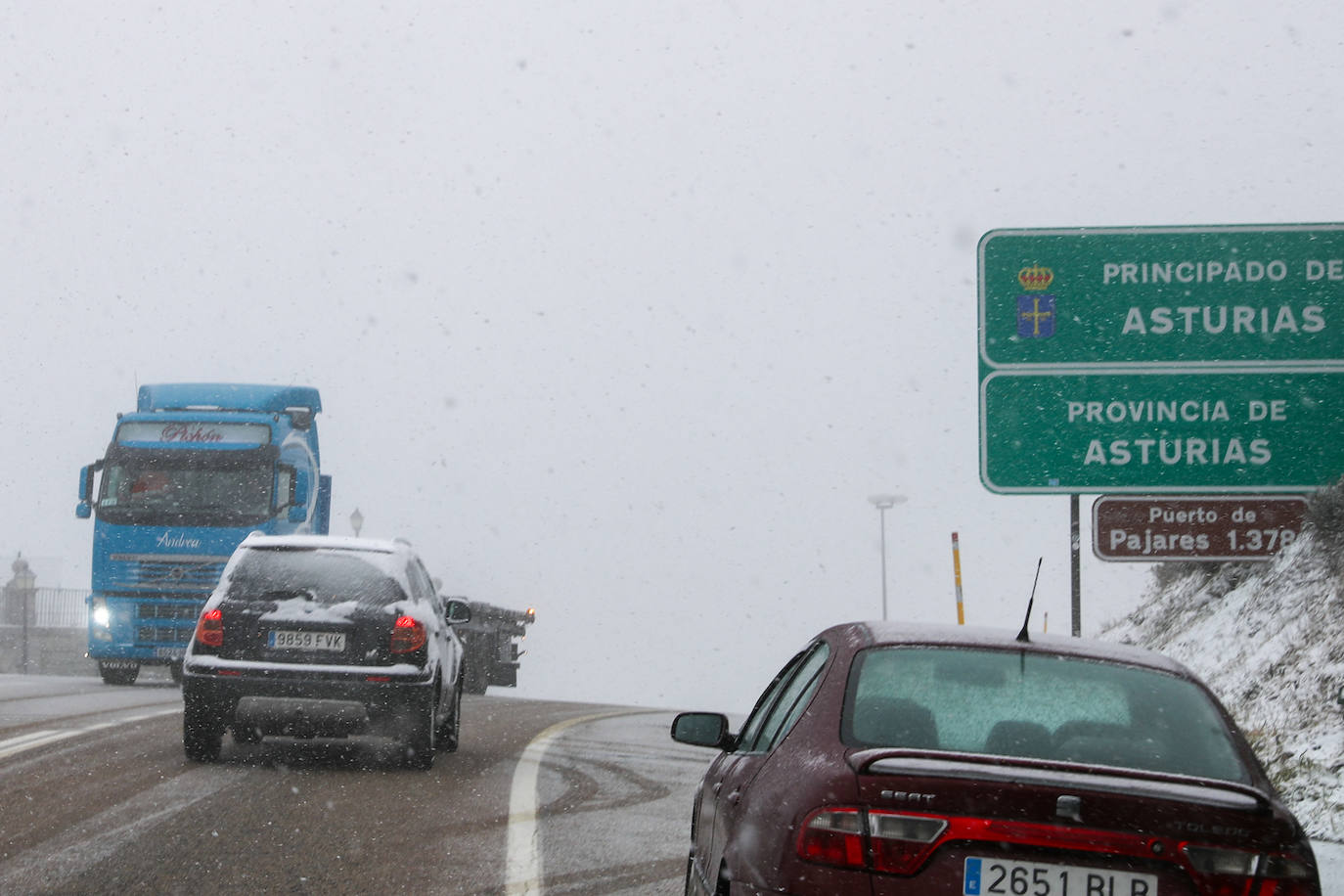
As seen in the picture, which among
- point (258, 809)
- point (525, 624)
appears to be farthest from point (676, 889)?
point (525, 624)

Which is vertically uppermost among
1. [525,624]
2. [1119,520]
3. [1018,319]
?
[1018,319]

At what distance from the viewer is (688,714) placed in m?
6.04

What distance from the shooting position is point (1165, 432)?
546 inches

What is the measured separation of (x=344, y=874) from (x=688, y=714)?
2259 mm

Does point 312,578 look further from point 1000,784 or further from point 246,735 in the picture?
point 1000,784

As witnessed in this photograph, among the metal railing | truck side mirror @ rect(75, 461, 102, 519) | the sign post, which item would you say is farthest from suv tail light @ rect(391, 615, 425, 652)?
the metal railing

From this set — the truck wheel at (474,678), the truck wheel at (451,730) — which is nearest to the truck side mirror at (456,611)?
the truck wheel at (451,730)

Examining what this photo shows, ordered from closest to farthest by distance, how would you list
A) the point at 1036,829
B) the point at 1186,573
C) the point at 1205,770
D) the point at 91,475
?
the point at 1036,829 < the point at 1205,770 < the point at 1186,573 < the point at 91,475

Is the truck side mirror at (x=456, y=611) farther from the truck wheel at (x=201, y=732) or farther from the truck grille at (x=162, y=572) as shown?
the truck grille at (x=162, y=572)

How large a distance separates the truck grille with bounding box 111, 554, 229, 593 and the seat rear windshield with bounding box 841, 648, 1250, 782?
18.8 m

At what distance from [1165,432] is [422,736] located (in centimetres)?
619

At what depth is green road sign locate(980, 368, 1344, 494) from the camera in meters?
13.8

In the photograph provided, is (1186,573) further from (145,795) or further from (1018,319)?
(145,795)

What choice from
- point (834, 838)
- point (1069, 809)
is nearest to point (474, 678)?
point (834, 838)
